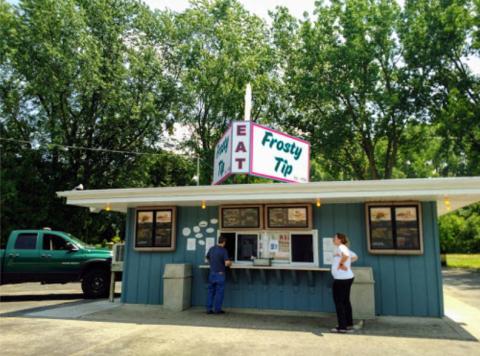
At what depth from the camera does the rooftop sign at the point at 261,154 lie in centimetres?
938

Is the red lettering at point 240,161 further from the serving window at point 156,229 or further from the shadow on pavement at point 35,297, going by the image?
the shadow on pavement at point 35,297

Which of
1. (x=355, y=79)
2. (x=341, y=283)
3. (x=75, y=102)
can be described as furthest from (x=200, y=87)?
(x=341, y=283)

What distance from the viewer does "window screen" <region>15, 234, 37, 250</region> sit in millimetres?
11586

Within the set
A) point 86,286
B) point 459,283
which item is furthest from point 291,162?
point 459,283

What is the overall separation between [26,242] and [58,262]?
1136mm

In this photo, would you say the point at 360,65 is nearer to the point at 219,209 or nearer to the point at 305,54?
the point at 305,54

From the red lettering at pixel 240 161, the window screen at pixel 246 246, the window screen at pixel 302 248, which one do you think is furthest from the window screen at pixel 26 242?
the window screen at pixel 302 248

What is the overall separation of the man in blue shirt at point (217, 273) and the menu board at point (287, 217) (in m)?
1.26

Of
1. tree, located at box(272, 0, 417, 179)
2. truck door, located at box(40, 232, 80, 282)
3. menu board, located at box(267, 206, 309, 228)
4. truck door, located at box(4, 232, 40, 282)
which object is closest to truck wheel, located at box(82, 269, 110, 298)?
truck door, located at box(40, 232, 80, 282)

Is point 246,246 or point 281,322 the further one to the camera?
point 246,246

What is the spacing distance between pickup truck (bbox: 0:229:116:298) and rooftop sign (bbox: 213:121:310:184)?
469 centimetres

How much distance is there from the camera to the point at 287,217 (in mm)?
9031

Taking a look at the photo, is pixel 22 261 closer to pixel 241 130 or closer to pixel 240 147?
pixel 240 147

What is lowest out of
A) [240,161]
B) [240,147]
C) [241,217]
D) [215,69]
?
[241,217]
